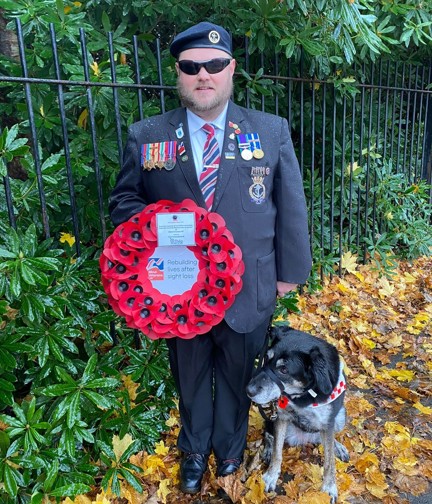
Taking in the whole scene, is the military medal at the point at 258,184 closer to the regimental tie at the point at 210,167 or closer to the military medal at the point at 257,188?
the military medal at the point at 257,188

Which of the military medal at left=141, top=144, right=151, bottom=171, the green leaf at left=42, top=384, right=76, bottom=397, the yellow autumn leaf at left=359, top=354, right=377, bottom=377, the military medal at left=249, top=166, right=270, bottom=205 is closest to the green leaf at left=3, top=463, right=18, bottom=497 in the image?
the green leaf at left=42, top=384, right=76, bottom=397

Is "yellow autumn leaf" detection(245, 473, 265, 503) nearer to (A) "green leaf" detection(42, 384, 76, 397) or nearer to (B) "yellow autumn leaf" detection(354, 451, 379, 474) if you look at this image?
(B) "yellow autumn leaf" detection(354, 451, 379, 474)

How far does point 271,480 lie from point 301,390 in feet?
1.94

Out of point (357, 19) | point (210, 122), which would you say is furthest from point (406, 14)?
point (210, 122)

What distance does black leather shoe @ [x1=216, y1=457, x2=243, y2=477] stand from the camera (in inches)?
100

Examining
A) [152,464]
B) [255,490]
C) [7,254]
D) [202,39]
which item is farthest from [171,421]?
[202,39]

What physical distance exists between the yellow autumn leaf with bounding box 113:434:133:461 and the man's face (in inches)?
68.4

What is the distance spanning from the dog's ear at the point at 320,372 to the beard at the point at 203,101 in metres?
1.24

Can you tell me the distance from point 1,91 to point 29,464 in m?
2.49

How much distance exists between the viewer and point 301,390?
232 centimetres

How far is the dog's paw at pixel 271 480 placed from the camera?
2.53 metres

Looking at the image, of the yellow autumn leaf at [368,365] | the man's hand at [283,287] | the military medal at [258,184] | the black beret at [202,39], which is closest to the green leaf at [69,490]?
the man's hand at [283,287]

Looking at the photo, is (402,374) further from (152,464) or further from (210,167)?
(210,167)

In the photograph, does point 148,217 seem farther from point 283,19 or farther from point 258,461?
point 283,19
